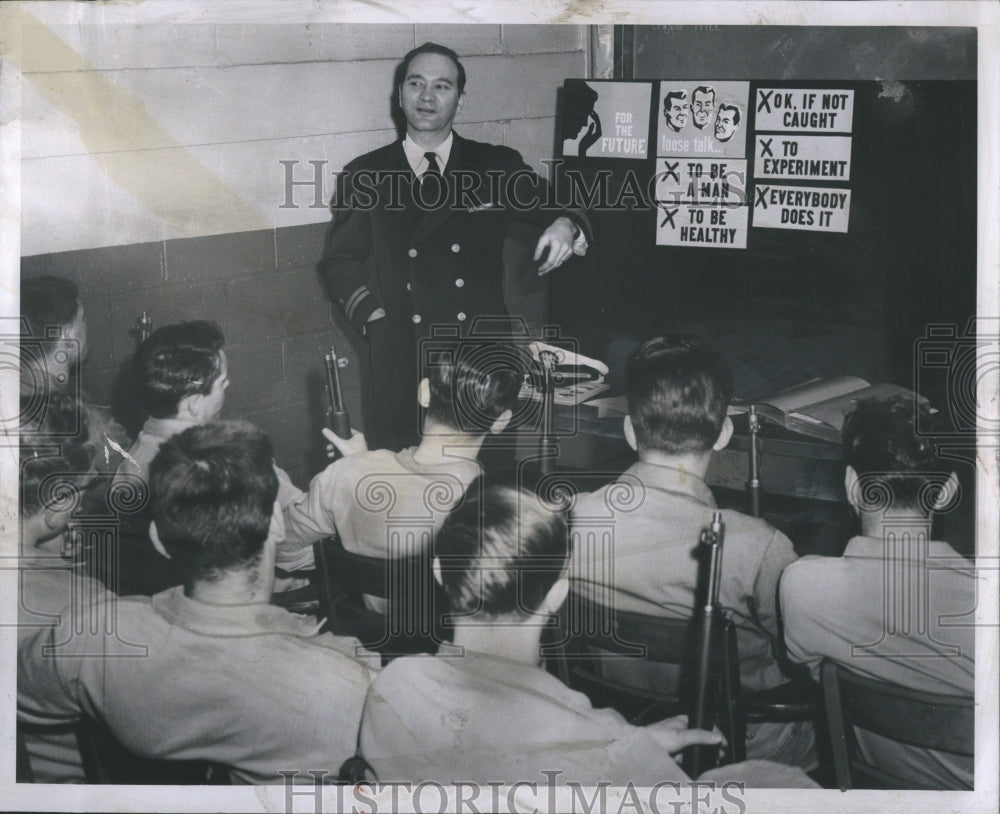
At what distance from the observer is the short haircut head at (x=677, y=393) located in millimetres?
1772

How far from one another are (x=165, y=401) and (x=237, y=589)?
1.19ft

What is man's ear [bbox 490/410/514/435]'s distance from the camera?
1773mm

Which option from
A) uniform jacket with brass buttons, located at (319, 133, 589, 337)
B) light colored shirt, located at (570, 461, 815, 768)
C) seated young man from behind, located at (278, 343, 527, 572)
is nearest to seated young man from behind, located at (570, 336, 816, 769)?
light colored shirt, located at (570, 461, 815, 768)

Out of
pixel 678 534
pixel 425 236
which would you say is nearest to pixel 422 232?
pixel 425 236

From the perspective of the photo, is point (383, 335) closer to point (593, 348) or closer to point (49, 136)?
point (593, 348)

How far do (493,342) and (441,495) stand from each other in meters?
0.29

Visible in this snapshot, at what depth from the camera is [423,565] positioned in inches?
69.7

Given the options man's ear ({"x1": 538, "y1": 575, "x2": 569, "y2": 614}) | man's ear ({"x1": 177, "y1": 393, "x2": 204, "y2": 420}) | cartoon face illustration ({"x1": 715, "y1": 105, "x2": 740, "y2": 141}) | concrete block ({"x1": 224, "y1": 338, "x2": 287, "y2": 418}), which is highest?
cartoon face illustration ({"x1": 715, "y1": 105, "x2": 740, "y2": 141})

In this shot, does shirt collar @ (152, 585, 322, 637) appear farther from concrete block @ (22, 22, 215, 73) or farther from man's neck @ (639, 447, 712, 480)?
concrete block @ (22, 22, 215, 73)

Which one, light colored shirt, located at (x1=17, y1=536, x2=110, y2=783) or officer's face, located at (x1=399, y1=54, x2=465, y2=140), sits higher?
officer's face, located at (x1=399, y1=54, x2=465, y2=140)

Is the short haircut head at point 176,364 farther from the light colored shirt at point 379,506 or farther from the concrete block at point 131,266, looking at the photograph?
the light colored shirt at point 379,506

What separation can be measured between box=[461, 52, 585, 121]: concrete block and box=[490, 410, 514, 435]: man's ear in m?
0.54

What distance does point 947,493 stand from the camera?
1.78 m

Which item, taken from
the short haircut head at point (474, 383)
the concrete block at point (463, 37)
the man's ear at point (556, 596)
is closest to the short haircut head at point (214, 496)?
the short haircut head at point (474, 383)
